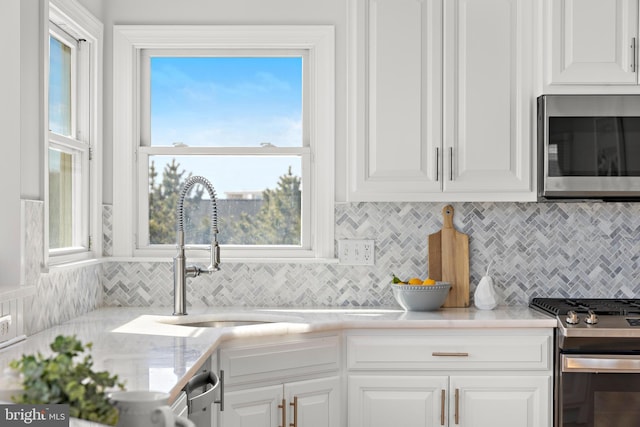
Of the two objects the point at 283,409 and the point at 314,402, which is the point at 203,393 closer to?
the point at 283,409

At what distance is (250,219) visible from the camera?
11.7 ft

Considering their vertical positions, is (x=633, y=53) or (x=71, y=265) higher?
(x=633, y=53)

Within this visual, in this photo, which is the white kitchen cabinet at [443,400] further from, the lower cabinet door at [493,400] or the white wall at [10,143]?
the white wall at [10,143]

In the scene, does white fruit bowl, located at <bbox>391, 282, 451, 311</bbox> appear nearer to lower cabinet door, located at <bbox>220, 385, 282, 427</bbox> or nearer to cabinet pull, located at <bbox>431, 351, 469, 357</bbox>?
cabinet pull, located at <bbox>431, 351, 469, 357</bbox>

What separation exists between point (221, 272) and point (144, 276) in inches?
14.3

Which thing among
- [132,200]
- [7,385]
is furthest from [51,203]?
[7,385]

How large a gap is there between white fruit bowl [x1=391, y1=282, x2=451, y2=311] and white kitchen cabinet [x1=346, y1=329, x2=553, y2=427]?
0.25 meters

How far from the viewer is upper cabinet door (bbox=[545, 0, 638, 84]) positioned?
3145 millimetres

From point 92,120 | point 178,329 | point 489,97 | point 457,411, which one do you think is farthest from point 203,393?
point 489,97

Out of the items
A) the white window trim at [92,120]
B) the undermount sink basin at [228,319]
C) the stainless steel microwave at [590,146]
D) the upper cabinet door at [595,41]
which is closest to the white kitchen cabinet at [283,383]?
the undermount sink basin at [228,319]

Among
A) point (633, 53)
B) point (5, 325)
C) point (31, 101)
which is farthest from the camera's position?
point (633, 53)

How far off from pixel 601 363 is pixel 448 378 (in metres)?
0.59

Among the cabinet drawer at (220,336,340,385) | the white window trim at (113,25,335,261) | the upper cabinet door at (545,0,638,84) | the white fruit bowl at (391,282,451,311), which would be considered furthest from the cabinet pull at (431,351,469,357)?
the upper cabinet door at (545,0,638,84)

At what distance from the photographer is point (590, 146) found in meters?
3.12
